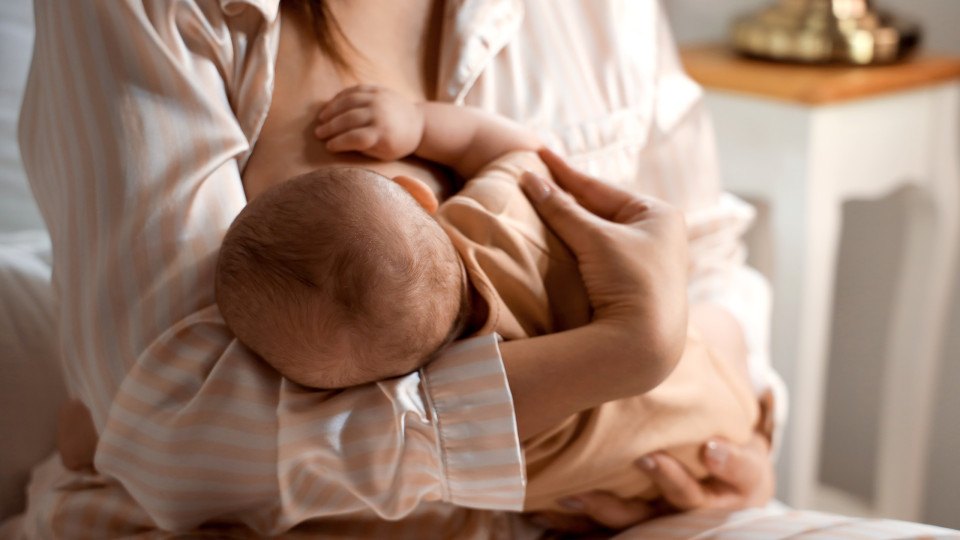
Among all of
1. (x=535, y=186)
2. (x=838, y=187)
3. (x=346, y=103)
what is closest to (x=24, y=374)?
(x=346, y=103)

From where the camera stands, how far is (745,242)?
1.78m

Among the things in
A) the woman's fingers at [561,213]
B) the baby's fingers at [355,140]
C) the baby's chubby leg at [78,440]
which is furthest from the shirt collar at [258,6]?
the baby's chubby leg at [78,440]

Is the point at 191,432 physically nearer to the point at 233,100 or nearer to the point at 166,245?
the point at 166,245

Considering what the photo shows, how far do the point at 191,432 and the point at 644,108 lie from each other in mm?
610

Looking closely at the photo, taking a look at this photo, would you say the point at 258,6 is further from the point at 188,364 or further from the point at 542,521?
the point at 542,521

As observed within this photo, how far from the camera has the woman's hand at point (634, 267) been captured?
27.4 inches

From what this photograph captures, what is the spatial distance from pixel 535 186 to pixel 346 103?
0.17 m

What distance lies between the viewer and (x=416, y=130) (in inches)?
30.4

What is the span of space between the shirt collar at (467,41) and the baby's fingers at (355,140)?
0.47ft

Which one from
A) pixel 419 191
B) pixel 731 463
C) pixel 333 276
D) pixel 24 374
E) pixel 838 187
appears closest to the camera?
pixel 333 276

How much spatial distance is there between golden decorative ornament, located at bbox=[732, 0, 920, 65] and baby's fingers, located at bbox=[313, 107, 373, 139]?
41.1 inches

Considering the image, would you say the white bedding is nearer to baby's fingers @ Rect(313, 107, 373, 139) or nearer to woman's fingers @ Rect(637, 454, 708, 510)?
baby's fingers @ Rect(313, 107, 373, 139)

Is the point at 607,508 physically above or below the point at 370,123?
below

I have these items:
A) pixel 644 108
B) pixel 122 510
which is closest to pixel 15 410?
pixel 122 510
